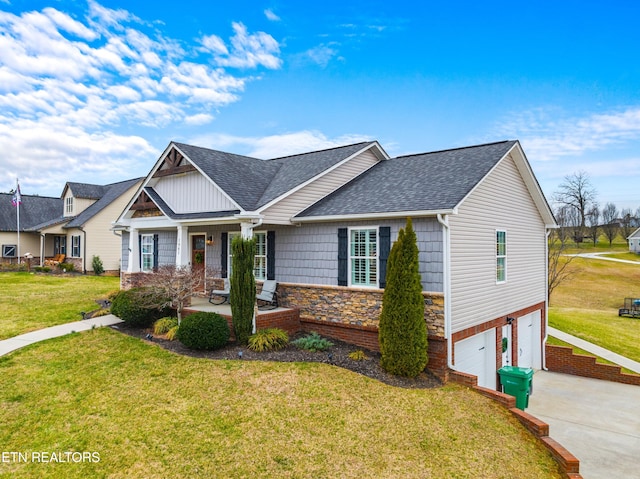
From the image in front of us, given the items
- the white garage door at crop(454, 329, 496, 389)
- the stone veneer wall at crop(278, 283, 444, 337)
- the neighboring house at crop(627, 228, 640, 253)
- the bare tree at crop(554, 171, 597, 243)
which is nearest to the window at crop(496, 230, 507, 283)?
the white garage door at crop(454, 329, 496, 389)

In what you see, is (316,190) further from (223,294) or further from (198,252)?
(198,252)

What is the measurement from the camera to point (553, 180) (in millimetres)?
44844

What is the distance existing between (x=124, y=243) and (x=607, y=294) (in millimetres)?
37997

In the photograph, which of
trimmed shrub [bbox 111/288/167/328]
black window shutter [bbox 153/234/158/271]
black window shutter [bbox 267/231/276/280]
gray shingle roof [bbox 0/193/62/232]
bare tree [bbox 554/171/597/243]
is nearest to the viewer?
trimmed shrub [bbox 111/288/167/328]

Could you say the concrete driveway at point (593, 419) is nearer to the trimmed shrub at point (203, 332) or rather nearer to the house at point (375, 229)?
the house at point (375, 229)

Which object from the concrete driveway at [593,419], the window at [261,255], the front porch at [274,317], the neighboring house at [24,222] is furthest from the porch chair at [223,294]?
the neighboring house at [24,222]

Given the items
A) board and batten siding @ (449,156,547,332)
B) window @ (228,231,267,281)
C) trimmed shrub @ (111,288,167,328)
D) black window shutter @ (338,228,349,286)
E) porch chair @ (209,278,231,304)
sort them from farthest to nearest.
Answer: window @ (228,231,267,281), porch chair @ (209,278,231,304), trimmed shrub @ (111,288,167,328), black window shutter @ (338,228,349,286), board and batten siding @ (449,156,547,332)

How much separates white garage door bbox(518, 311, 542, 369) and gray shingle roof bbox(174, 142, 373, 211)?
853 cm

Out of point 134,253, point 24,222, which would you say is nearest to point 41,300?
point 134,253

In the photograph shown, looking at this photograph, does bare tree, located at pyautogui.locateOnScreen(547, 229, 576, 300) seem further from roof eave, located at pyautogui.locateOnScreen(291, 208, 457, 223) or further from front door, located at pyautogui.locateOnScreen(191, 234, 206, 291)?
front door, located at pyautogui.locateOnScreen(191, 234, 206, 291)

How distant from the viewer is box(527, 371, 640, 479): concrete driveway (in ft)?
25.9

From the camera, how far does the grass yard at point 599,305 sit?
1869cm

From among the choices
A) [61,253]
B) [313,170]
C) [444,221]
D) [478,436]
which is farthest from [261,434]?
[61,253]

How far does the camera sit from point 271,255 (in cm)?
1310
